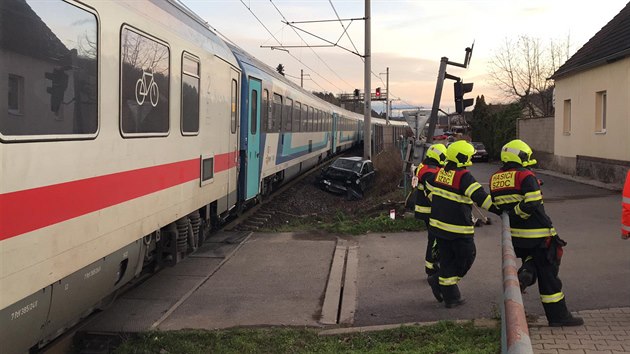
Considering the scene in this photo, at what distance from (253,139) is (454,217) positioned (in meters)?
5.38

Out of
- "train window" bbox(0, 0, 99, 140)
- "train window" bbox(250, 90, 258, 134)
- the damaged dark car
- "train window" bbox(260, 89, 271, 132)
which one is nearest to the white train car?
"train window" bbox(0, 0, 99, 140)

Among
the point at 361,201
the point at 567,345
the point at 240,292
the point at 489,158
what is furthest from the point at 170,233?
the point at 489,158

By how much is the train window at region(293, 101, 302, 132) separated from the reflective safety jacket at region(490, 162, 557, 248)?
1144 cm

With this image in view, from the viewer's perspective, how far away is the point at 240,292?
7.02 meters

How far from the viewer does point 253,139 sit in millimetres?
10516

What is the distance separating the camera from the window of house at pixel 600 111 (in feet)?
58.7

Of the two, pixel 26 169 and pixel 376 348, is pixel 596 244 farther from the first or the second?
pixel 26 169

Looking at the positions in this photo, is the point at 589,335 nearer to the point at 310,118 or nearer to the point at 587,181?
the point at 587,181

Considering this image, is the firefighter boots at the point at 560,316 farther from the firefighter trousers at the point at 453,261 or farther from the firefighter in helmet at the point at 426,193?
the firefighter in helmet at the point at 426,193

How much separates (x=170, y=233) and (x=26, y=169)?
3.45 m

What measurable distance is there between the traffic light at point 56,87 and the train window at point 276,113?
29.8ft

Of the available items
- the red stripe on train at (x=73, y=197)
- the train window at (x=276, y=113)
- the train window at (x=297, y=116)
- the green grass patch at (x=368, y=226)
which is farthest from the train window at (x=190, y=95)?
the train window at (x=297, y=116)

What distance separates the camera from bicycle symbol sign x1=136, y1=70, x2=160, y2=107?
497cm

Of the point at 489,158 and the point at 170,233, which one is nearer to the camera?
the point at 170,233
